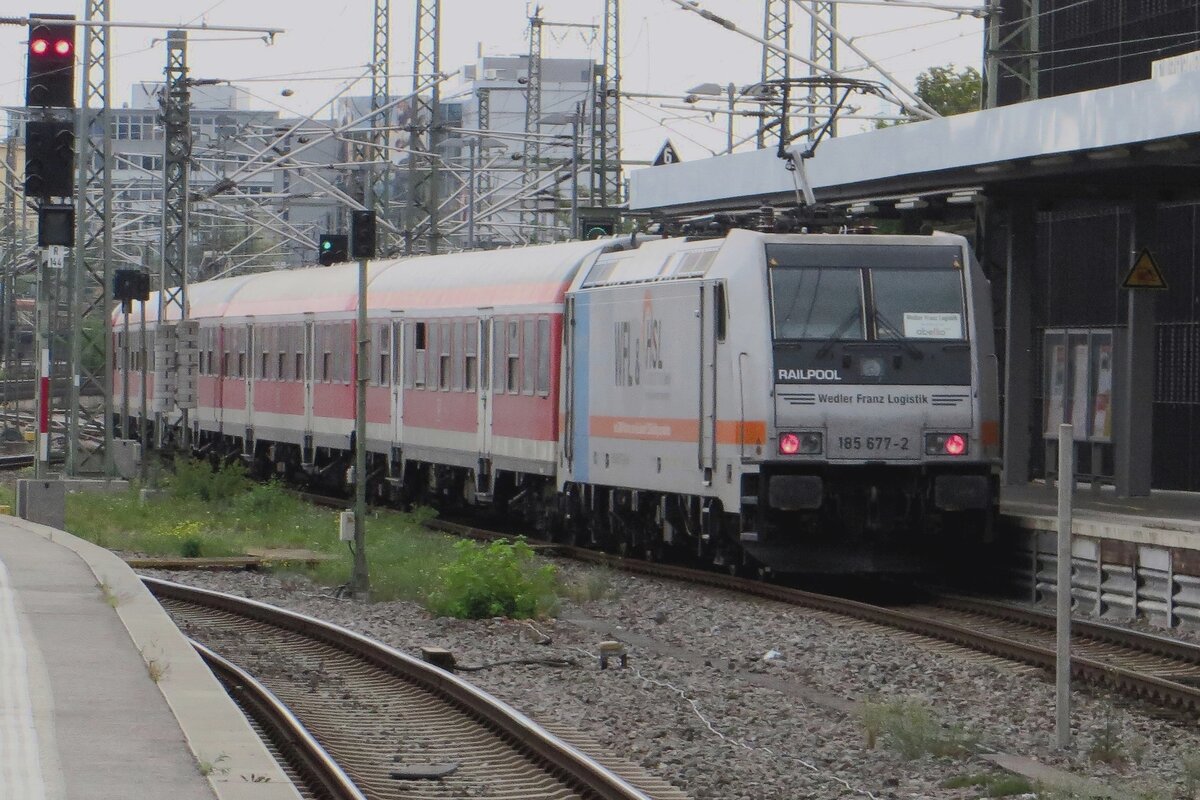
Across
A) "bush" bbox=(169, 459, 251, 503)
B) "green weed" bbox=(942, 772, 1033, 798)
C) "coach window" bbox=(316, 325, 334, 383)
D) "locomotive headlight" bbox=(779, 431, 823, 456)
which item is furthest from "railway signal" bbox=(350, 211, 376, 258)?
"bush" bbox=(169, 459, 251, 503)

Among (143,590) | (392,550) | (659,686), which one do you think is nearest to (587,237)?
(392,550)

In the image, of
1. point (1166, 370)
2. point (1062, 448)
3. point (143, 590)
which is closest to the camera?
point (1062, 448)

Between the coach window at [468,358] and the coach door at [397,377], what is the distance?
242cm

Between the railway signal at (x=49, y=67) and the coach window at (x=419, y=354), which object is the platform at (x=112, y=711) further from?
the coach window at (x=419, y=354)

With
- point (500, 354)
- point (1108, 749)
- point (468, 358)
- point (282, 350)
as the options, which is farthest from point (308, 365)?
point (1108, 749)

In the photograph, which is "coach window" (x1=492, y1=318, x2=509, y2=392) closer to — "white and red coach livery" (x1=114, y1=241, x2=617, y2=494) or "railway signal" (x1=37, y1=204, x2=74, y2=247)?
"white and red coach livery" (x1=114, y1=241, x2=617, y2=494)

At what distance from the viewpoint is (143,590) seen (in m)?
14.8

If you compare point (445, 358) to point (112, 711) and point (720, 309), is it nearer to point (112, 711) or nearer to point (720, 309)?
point (720, 309)

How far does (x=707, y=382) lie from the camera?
56.6 ft

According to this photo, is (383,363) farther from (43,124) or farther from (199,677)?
(199,677)

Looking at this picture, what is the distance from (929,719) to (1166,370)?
15208 millimetres

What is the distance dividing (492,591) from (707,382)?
2712 millimetres

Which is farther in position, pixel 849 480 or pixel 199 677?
pixel 849 480

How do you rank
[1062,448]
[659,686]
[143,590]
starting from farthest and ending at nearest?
[143,590] < [659,686] < [1062,448]
